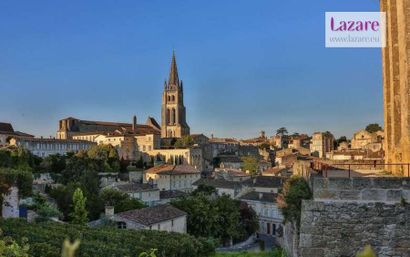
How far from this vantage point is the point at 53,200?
4012 cm

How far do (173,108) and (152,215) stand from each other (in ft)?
392

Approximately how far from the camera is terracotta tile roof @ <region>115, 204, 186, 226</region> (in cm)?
3166

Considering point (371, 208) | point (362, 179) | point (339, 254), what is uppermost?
point (362, 179)

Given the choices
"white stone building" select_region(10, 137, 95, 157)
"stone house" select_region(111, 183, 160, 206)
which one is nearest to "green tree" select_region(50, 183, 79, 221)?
"stone house" select_region(111, 183, 160, 206)

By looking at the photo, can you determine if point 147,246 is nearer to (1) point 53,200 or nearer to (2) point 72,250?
(2) point 72,250

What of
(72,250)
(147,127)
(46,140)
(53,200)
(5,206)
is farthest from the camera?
(147,127)

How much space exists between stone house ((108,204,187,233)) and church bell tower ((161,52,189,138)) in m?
109

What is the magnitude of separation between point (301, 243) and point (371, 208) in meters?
1.57

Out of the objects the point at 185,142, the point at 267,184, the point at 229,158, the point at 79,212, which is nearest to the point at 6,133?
the point at 185,142

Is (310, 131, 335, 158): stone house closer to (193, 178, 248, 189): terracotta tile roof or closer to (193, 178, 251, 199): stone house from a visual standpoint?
(193, 178, 248, 189): terracotta tile roof

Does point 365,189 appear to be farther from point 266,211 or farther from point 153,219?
point 266,211

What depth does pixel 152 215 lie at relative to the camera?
33.2 metres

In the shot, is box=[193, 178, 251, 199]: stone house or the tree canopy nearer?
the tree canopy

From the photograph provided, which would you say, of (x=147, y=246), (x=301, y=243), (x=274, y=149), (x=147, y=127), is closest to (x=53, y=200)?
(x=147, y=246)
